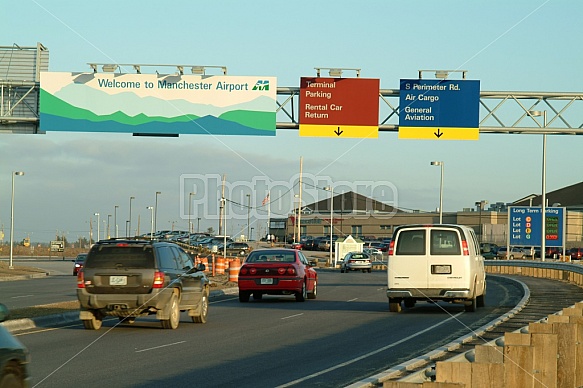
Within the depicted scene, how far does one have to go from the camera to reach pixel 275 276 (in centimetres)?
2845

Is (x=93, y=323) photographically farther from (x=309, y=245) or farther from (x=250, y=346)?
(x=309, y=245)

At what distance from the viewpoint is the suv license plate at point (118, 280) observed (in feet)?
63.5

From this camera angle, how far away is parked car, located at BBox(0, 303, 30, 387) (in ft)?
26.8

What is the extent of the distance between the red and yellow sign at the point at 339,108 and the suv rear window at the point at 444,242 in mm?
13195

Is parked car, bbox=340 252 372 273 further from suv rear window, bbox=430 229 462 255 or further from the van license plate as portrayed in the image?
the van license plate

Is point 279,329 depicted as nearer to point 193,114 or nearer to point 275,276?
point 275,276

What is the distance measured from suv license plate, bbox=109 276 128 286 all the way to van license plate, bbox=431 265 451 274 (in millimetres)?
8190

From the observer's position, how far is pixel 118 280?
1938 cm

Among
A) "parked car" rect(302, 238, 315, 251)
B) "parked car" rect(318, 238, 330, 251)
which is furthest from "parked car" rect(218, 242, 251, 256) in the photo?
"parked car" rect(302, 238, 315, 251)

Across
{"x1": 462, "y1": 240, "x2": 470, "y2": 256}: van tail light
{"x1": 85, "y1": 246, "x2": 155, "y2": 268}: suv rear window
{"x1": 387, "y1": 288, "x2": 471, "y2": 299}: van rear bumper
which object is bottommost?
{"x1": 387, "y1": 288, "x2": 471, "y2": 299}: van rear bumper

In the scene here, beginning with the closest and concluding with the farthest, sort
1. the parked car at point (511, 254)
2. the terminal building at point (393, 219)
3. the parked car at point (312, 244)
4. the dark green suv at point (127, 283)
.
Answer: the dark green suv at point (127, 283) → the parked car at point (511, 254) → the terminal building at point (393, 219) → the parked car at point (312, 244)

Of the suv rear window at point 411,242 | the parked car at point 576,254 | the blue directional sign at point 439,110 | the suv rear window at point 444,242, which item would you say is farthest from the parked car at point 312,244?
the suv rear window at point 444,242

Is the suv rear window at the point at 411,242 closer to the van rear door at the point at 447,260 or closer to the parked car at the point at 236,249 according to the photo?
the van rear door at the point at 447,260

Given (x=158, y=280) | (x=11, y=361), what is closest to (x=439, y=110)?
(x=158, y=280)
